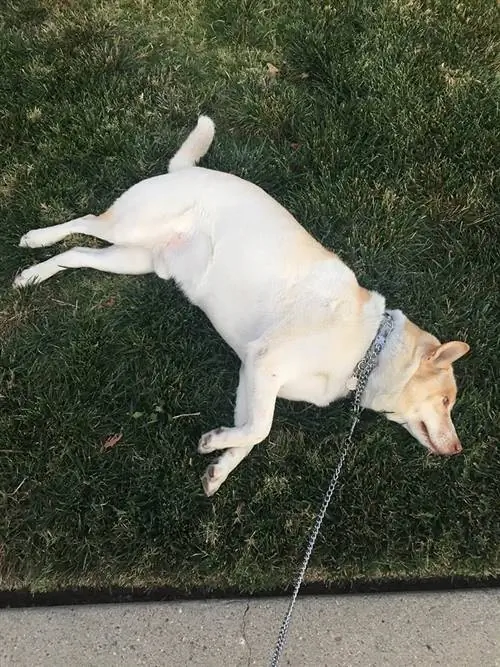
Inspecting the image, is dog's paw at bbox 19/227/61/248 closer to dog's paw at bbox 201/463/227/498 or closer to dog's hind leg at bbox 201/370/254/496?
dog's hind leg at bbox 201/370/254/496

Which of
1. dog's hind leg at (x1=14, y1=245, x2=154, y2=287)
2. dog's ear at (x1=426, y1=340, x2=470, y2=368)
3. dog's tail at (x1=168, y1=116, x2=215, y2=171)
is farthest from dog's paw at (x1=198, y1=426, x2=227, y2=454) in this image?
dog's tail at (x1=168, y1=116, x2=215, y2=171)

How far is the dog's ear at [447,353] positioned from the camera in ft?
8.67

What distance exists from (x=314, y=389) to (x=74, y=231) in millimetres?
1580

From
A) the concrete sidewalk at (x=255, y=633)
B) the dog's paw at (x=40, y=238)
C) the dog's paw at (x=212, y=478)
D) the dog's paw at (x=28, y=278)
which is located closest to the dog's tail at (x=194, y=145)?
the dog's paw at (x=40, y=238)

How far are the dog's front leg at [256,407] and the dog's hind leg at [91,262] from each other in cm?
104

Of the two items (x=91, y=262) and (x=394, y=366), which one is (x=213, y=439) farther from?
(x=91, y=262)

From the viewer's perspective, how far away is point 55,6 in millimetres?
4328

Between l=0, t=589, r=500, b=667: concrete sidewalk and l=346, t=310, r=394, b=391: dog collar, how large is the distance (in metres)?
0.98

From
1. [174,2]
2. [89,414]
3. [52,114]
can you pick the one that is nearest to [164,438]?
[89,414]

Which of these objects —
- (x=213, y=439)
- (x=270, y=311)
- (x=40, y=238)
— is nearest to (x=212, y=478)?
(x=213, y=439)

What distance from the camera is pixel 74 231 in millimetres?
3398

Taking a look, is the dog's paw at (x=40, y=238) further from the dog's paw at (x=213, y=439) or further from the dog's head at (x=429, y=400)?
the dog's head at (x=429, y=400)

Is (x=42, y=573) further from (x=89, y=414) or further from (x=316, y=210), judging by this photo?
(x=316, y=210)

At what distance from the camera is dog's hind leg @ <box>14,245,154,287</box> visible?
342cm
